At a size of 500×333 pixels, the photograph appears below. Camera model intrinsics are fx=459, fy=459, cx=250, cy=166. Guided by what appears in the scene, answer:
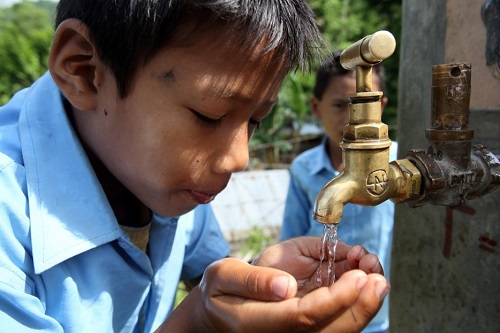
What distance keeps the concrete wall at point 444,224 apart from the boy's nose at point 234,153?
54 centimetres

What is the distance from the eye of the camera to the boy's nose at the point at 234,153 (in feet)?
3.21

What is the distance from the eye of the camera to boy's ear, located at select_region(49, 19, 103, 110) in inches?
39.2

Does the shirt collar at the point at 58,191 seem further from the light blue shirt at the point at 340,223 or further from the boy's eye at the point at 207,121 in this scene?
the light blue shirt at the point at 340,223

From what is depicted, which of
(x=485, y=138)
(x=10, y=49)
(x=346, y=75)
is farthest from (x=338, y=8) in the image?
(x=485, y=138)

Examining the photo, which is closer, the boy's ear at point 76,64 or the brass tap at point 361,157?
the brass tap at point 361,157

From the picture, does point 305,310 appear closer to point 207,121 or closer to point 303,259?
point 303,259

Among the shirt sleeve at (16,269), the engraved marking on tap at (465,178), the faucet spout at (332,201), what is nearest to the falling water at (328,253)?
the faucet spout at (332,201)

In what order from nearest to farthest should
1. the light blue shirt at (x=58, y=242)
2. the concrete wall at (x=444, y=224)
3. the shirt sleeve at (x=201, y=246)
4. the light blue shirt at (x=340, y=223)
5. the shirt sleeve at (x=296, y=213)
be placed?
the light blue shirt at (x=58, y=242) → the concrete wall at (x=444, y=224) → the shirt sleeve at (x=201, y=246) → the light blue shirt at (x=340, y=223) → the shirt sleeve at (x=296, y=213)

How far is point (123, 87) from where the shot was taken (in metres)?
0.99

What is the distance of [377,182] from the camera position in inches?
29.9

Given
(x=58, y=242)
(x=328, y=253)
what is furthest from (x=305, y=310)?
(x=58, y=242)

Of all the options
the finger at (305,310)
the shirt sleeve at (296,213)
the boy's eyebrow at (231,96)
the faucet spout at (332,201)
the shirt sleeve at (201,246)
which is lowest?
the shirt sleeve at (296,213)

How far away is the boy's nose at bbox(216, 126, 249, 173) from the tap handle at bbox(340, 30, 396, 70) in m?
0.34

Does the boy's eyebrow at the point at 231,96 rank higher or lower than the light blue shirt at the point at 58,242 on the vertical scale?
higher
